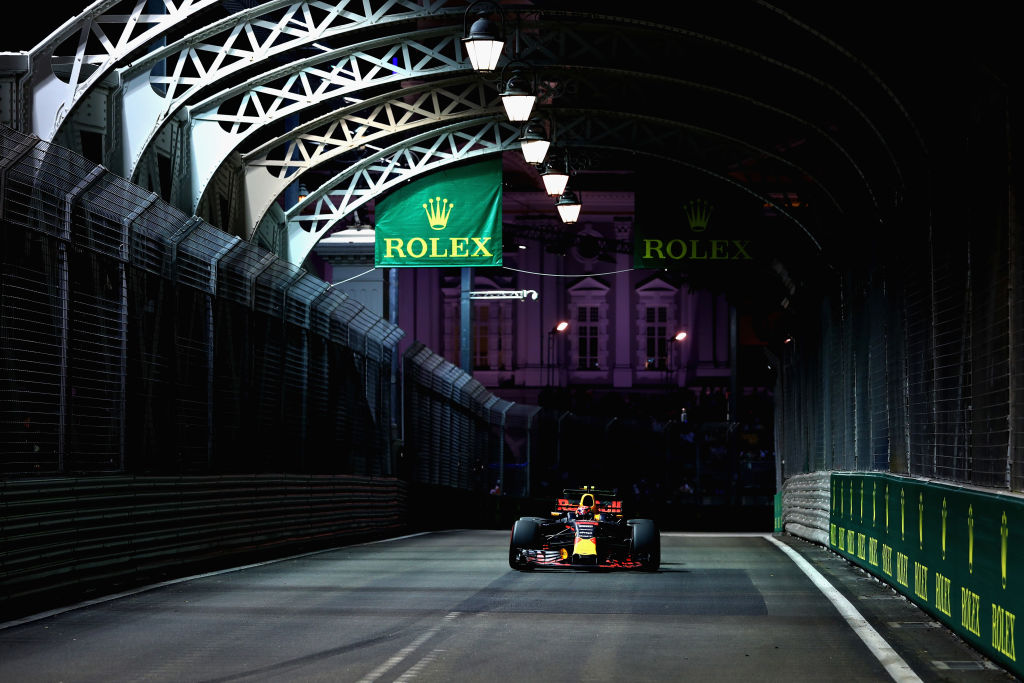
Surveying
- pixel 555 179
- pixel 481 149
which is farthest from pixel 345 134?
pixel 555 179

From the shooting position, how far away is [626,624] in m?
11.1

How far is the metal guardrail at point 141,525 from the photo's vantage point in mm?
11789

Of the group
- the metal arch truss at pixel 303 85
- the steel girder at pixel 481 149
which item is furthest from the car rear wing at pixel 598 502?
the steel girder at pixel 481 149

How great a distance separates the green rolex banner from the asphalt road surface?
9.38 metres

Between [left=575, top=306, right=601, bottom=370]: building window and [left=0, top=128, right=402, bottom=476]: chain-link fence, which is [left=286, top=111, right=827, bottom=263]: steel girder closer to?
[left=0, top=128, right=402, bottom=476]: chain-link fence

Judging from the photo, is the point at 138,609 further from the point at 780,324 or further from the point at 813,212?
the point at 780,324

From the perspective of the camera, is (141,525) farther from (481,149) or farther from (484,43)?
(481,149)

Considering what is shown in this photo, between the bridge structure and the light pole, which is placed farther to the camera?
the light pole

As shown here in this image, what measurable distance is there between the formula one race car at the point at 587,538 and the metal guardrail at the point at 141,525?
10.8ft

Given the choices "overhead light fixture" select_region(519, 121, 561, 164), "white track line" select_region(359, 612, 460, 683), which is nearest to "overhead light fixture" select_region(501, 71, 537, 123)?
"overhead light fixture" select_region(519, 121, 561, 164)

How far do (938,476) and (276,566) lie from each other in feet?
24.7

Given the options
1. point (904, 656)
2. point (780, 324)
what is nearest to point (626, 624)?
point (904, 656)

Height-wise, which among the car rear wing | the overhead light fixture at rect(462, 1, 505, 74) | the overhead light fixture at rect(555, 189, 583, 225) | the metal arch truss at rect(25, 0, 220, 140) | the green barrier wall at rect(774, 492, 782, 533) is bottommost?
the green barrier wall at rect(774, 492, 782, 533)

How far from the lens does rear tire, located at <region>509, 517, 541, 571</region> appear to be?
16.4 metres
